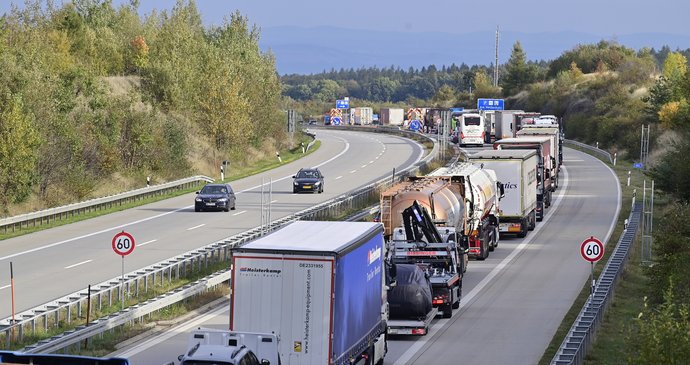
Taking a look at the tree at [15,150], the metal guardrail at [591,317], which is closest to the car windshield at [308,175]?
the tree at [15,150]

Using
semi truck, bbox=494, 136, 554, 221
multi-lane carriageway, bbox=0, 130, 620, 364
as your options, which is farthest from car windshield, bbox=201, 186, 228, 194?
semi truck, bbox=494, 136, 554, 221

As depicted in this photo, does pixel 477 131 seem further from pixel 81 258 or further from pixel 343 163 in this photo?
pixel 81 258

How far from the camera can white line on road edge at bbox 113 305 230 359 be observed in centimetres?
2606

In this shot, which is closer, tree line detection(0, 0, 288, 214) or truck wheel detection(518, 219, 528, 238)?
truck wheel detection(518, 219, 528, 238)

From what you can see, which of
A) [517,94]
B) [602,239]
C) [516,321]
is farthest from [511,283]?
[517,94]

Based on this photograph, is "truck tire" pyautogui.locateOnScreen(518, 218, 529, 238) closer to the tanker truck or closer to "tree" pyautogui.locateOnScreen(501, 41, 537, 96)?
the tanker truck

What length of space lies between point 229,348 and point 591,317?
11.8 m

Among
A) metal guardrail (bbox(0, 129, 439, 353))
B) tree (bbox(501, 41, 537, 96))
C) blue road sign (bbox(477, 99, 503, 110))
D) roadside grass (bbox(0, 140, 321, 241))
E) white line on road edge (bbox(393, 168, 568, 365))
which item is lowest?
white line on road edge (bbox(393, 168, 568, 365))

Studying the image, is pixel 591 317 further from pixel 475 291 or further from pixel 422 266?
pixel 475 291

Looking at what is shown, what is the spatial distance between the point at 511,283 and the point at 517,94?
417ft

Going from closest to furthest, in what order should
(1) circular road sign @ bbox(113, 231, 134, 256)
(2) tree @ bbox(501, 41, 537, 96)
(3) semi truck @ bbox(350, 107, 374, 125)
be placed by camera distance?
1. (1) circular road sign @ bbox(113, 231, 134, 256)
2. (3) semi truck @ bbox(350, 107, 374, 125)
3. (2) tree @ bbox(501, 41, 537, 96)

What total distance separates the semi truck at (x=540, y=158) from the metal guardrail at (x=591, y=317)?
10.7 metres

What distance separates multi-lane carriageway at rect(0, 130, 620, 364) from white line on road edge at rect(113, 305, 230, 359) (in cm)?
2

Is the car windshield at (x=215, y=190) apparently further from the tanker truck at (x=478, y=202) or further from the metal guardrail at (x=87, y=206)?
the tanker truck at (x=478, y=202)
